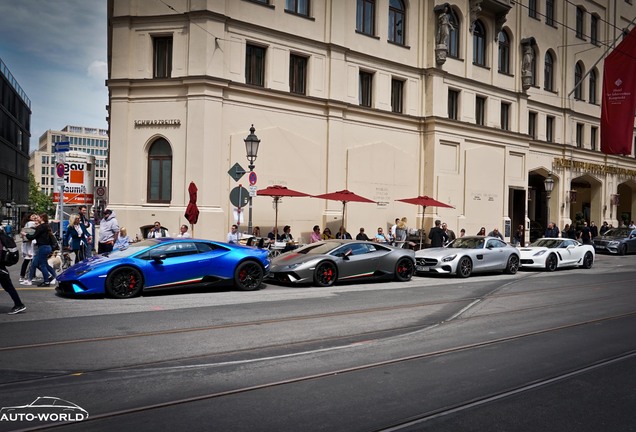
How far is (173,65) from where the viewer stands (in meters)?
22.8

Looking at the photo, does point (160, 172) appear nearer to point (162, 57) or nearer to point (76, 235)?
point (162, 57)

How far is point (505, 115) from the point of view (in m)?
34.6

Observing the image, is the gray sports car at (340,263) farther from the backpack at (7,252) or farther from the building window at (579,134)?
the building window at (579,134)

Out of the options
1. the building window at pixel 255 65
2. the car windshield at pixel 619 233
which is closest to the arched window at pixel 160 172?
the building window at pixel 255 65

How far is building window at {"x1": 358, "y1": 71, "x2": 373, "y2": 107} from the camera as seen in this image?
27.9 metres

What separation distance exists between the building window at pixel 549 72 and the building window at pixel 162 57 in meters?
24.7

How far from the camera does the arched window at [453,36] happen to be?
31016mm

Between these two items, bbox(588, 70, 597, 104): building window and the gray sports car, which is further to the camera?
bbox(588, 70, 597, 104): building window

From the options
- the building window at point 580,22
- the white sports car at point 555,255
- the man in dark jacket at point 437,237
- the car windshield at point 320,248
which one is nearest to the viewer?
the car windshield at point 320,248

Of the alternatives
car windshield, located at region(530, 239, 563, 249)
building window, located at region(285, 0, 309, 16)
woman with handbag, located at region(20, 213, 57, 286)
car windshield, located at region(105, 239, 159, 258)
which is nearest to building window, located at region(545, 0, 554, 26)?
building window, located at region(285, 0, 309, 16)

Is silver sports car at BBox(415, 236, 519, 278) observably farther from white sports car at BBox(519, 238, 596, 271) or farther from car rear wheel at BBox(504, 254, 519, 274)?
white sports car at BBox(519, 238, 596, 271)

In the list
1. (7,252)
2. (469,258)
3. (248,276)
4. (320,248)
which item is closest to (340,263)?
(320,248)

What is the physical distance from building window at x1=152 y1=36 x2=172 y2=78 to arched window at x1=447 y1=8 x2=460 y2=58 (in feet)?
48.9

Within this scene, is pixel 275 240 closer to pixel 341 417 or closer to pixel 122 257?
pixel 122 257
